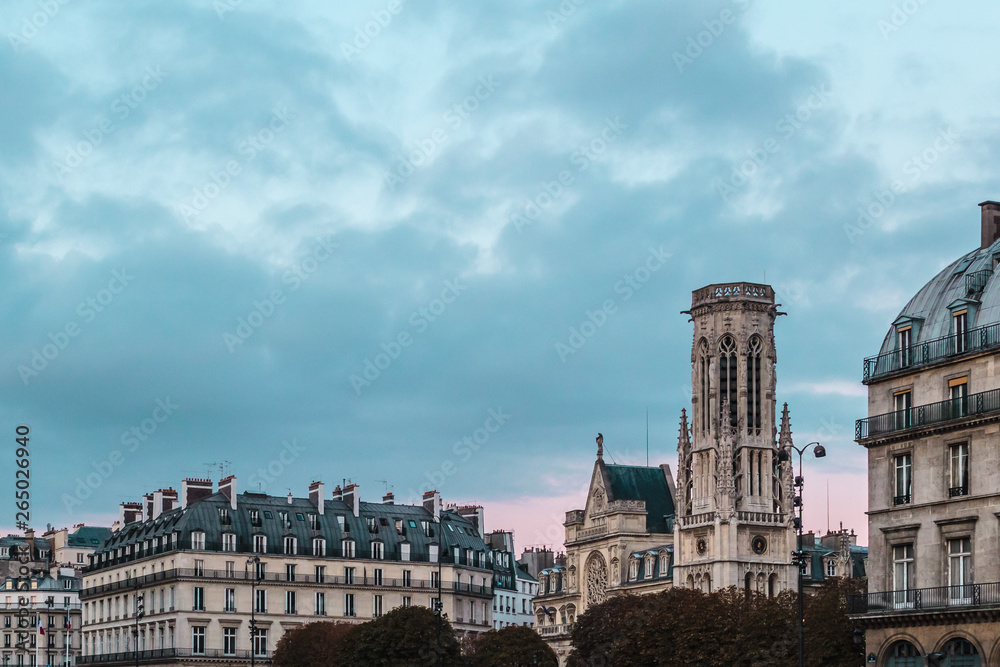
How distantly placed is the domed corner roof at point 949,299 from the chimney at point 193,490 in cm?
6883

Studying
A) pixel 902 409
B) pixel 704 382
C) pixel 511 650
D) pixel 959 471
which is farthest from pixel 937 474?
pixel 704 382

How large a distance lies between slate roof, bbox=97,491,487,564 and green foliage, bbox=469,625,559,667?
71.3 feet

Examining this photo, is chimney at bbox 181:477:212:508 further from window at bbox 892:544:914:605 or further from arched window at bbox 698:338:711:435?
window at bbox 892:544:914:605

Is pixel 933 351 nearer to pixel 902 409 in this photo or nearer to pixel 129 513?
pixel 902 409

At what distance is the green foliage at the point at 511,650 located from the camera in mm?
98375

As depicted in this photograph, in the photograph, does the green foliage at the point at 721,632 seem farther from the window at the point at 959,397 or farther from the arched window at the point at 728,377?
the arched window at the point at 728,377

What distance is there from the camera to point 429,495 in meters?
128

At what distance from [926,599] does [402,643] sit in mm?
41408

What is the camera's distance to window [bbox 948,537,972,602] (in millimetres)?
55500

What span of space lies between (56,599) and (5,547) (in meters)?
23.6

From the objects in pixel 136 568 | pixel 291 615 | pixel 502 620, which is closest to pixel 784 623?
pixel 291 615

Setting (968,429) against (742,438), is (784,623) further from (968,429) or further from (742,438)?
(742,438)

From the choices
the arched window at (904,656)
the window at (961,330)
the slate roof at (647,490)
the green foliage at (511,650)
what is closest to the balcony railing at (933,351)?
the window at (961,330)

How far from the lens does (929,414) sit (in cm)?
5884
